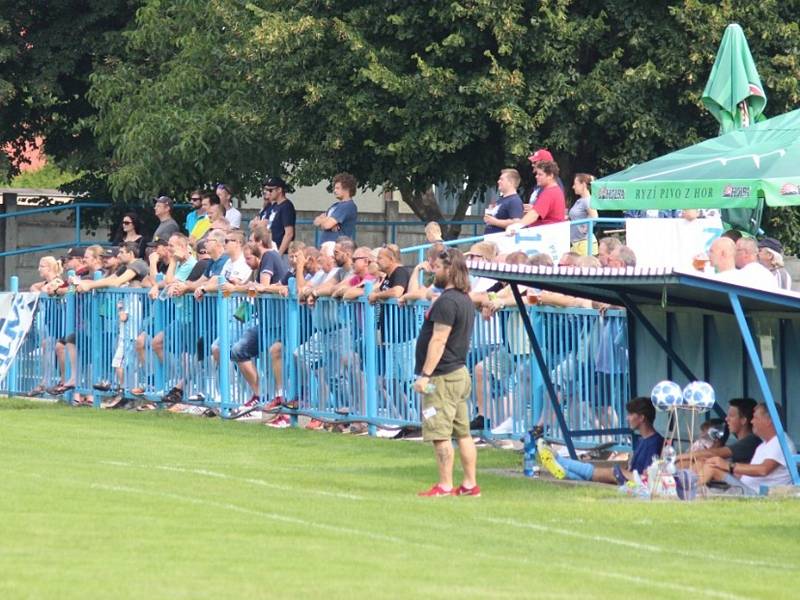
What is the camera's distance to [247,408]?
20906 mm

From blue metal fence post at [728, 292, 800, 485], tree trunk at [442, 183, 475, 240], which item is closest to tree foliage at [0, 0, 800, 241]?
tree trunk at [442, 183, 475, 240]

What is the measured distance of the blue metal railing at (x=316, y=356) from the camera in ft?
54.4

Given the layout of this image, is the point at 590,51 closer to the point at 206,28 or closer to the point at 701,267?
the point at 206,28

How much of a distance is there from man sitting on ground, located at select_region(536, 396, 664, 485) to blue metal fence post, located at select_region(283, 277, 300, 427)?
5.58m

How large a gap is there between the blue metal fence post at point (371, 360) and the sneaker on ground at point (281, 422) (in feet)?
5.11

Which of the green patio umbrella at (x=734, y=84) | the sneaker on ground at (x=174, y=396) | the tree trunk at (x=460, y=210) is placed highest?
the green patio umbrella at (x=734, y=84)

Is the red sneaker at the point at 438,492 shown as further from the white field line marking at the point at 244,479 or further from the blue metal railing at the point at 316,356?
the blue metal railing at the point at 316,356

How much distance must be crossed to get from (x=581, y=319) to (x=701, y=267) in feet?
3.80

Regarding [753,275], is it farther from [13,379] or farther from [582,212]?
[13,379]

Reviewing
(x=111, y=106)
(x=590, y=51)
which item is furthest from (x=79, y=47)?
(x=590, y=51)

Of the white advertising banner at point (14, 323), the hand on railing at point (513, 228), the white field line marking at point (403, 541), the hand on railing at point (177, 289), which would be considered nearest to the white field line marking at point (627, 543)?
the white field line marking at point (403, 541)

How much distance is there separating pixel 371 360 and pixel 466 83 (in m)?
8.17

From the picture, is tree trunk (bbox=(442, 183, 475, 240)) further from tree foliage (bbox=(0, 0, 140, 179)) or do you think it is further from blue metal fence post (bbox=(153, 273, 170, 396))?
blue metal fence post (bbox=(153, 273, 170, 396))

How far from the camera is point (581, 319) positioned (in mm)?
16562
